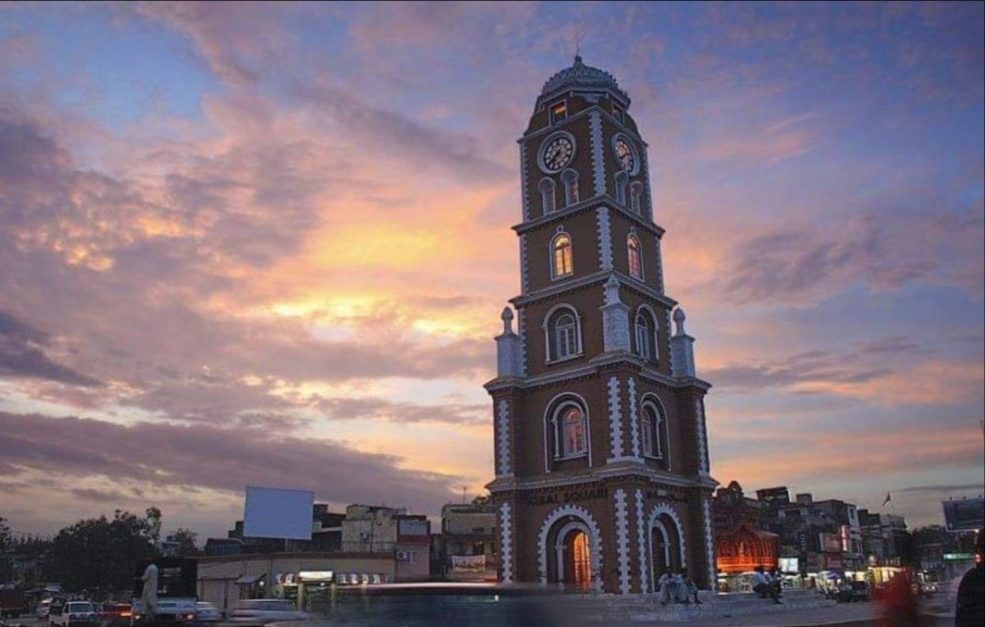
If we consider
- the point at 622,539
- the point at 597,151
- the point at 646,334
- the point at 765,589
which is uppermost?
the point at 597,151

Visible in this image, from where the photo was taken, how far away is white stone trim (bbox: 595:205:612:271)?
4053 cm

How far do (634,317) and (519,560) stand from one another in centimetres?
1237

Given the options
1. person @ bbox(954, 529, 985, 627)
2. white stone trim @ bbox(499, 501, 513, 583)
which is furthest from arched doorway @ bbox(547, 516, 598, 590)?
person @ bbox(954, 529, 985, 627)

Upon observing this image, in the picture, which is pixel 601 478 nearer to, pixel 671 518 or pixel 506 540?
pixel 671 518

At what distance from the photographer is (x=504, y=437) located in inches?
1617

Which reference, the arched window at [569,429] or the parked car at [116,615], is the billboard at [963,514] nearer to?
the arched window at [569,429]

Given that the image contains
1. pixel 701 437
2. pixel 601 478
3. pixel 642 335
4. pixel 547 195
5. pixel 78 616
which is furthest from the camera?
pixel 547 195

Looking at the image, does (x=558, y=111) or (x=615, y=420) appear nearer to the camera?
(x=615, y=420)

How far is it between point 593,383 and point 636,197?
11486 mm

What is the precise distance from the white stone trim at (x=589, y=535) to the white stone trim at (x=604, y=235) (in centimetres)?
1104

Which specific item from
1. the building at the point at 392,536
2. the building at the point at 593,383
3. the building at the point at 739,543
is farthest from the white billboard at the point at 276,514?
the building at the point at 739,543

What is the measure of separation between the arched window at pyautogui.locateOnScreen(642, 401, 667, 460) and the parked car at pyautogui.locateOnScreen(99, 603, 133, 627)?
22557 mm

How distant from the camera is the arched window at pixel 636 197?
147ft

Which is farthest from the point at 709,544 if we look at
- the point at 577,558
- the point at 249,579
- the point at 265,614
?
the point at 249,579
